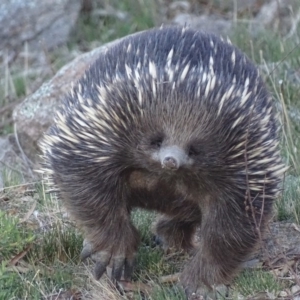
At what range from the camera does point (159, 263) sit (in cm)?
422

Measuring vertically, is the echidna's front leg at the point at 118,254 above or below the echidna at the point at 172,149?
below

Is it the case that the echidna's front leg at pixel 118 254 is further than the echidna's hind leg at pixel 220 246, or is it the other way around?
the echidna's front leg at pixel 118 254

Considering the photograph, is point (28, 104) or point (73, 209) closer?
point (73, 209)

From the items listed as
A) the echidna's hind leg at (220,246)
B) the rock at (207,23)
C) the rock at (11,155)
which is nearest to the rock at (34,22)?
the rock at (207,23)

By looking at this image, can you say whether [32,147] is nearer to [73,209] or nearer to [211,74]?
[73,209]

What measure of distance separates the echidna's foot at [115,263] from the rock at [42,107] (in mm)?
3230

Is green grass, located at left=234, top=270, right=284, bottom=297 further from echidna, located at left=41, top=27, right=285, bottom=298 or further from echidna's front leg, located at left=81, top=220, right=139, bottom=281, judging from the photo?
echidna's front leg, located at left=81, top=220, right=139, bottom=281

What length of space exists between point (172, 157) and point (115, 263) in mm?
890

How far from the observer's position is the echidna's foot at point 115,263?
402 centimetres

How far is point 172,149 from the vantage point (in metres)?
3.40

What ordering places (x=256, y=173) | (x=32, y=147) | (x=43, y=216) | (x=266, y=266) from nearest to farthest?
1. (x=256, y=173)
2. (x=266, y=266)
3. (x=43, y=216)
4. (x=32, y=147)

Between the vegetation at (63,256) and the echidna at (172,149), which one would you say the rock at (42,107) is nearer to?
the vegetation at (63,256)

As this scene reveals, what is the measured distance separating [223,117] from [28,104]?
3989 mm

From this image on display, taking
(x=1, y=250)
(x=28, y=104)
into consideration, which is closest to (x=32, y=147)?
(x=28, y=104)
